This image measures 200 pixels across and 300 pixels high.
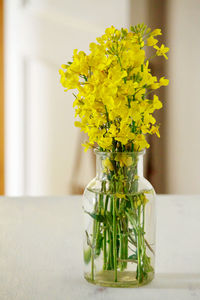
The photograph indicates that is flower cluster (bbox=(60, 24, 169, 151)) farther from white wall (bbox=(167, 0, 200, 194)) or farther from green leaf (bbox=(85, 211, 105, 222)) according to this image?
white wall (bbox=(167, 0, 200, 194))

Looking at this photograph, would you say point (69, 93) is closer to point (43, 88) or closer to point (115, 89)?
point (43, 88)

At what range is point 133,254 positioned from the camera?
0.64 metres

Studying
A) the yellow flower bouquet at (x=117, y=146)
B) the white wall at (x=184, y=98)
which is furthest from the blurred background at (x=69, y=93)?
the yellow flower bouquet at (x=117, y=146)

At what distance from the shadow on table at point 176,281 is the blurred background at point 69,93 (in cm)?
174

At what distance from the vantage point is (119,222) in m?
0.64

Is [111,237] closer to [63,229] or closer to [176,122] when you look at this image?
[63,229]

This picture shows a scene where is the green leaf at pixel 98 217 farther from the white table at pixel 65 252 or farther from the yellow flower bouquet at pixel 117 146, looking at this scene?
the white table at pixel 65 252

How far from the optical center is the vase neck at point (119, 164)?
24.3 inches

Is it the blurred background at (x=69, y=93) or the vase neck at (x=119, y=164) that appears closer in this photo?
the vase neck at (x=119, y=164)

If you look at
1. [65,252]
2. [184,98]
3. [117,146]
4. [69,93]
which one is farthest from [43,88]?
[117,146]

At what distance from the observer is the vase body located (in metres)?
0.63

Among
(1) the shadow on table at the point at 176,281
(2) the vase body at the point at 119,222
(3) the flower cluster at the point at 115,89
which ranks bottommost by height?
(1) the shadow on table at the point at 176,281

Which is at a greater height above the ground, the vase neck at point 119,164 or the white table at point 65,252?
the vase neck at point 119,164

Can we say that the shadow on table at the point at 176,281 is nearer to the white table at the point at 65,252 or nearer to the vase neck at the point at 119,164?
the white table at the point at 65,252
